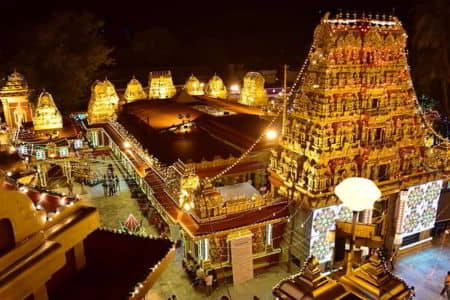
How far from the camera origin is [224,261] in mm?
12242

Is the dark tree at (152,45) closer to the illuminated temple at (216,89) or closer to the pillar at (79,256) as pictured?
the illuminated temple at (216,89)

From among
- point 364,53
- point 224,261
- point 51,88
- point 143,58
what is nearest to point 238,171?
point 224,261

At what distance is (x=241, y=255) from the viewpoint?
1188 centimetres

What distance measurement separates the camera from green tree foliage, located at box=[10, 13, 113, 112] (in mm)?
28344

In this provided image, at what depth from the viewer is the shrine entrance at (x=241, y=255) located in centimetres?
1168

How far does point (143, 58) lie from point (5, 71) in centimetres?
1708

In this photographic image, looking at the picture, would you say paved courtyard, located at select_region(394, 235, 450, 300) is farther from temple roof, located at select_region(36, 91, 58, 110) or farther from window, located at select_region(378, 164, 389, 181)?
temple roof, located at select_region(36, 91, 58, 110)

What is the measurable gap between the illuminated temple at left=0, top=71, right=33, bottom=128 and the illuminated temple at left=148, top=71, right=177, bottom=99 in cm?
809

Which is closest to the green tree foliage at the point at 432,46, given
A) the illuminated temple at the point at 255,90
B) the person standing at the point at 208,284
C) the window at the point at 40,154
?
the illuminated temple at the point at 255,90

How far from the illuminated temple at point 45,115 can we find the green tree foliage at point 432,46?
23501mm

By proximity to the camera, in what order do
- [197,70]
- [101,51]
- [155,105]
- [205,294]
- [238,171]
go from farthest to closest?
[197,70], [101,51], [155,105], [238,171], [205,294]

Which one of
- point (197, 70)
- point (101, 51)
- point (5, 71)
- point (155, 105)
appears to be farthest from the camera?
point (197, 70)

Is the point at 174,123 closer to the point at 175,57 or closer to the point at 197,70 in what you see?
the point at 197,70

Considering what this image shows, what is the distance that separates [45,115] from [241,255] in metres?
15.0
